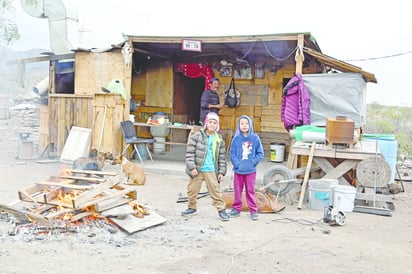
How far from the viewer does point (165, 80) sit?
43.0 ft

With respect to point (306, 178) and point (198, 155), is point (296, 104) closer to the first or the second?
point (306, 178)

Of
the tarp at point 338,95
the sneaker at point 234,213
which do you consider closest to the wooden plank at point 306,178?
the sneaker at point 234,213

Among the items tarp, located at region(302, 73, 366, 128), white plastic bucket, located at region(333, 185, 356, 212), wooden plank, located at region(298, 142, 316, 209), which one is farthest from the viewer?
tarp, located at region(302, 73, 366, 128)

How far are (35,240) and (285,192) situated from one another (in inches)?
166

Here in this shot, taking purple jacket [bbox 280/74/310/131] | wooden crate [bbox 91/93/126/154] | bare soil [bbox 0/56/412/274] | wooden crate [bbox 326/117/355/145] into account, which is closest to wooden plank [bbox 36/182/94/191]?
bare soil [bbox 0/56/412/274]

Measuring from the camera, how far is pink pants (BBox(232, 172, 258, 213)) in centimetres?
680

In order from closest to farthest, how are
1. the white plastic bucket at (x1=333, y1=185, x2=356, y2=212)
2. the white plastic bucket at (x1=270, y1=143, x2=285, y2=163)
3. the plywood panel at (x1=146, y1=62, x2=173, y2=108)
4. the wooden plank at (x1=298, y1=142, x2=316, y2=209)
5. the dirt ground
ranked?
the dirt ground → the white plastic bucket at (x1=333, y1=185, x2=356, y2=212) → the wooden plank at (x1=298, y1=142, x2=316, y2=209) → the white plastic bucket at (x1=270, y1=143, x2=285, y2=163) → the plywood panel at (x1=146, y1=62, x2=173, y2=108)

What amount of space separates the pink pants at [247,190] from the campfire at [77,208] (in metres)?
1.28

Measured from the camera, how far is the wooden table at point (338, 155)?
7828 millimetres

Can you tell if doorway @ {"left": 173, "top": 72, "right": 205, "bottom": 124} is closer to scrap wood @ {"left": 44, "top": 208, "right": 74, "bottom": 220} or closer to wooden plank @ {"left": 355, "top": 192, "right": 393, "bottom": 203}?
wooden plank @ {"left": 355, "top": 192, "right": 393, "bottom": 203}

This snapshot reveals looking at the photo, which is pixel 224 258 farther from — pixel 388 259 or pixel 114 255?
pixel 388 259

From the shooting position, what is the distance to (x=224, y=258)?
4.97 meters

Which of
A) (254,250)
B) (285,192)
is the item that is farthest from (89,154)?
(254,250)

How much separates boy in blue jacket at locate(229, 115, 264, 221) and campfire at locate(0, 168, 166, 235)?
1369 mm
